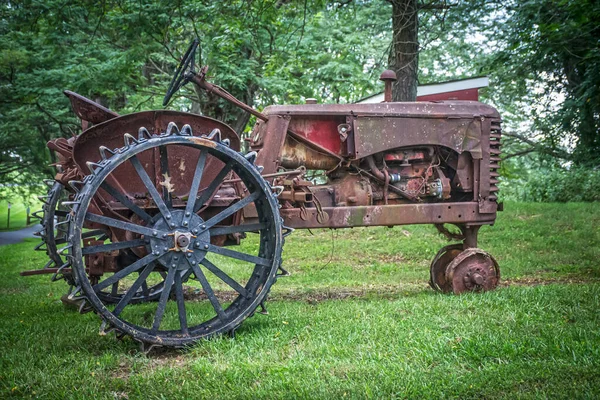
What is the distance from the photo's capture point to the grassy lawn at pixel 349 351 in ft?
11.7

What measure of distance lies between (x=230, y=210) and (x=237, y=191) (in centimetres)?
69

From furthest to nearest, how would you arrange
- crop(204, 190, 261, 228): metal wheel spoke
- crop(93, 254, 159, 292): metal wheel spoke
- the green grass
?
the green grass < crop(204, 190, 261, 228): metal wheel spoke < crop(93, 254, 159, 292): metal wheel spoke

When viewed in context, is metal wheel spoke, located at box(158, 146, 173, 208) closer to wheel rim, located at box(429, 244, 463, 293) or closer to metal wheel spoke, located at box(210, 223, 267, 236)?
metal wheel spoke, located at box(210, 223, 267, 236)

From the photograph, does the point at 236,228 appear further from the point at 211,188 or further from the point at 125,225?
the point at 125,225

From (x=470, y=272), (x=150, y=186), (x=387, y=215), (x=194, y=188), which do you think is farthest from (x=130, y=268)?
(x=470, y=272)

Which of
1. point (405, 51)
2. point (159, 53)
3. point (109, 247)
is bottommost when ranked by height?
point (109, 247)

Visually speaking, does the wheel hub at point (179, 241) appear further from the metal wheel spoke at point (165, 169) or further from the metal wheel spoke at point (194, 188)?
the metal wheel spoke at point (165, 169)

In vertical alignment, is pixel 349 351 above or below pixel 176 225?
below

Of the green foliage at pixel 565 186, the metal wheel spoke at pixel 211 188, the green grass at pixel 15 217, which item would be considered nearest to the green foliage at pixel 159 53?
the metal wheel spoke at pixel 211 188

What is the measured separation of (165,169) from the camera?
190 inches

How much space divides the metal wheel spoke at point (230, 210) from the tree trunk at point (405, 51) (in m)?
5.74

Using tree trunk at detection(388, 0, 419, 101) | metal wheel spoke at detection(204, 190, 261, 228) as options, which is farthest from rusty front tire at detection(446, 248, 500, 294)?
tree trunk at detection(388, 0, 419, 101)

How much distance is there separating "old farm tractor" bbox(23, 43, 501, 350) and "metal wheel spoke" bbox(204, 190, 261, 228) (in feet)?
0.05

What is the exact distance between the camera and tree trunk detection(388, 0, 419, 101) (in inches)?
388
